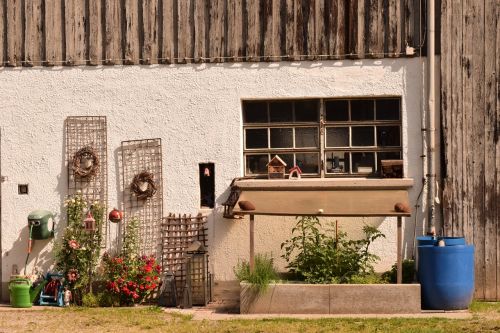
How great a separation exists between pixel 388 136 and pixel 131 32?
15.3ft

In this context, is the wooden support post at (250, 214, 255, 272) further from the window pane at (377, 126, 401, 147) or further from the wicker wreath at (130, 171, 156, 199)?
the window pane at (377, 126, 401, 147)

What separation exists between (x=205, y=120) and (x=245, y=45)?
141 cm

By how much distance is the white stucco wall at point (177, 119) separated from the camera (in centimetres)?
1523

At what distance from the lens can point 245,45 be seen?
15508 millimetres

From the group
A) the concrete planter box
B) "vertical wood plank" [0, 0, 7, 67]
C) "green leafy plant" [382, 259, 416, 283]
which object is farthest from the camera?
"vertical wood plank" [0, 0, 7, 67]

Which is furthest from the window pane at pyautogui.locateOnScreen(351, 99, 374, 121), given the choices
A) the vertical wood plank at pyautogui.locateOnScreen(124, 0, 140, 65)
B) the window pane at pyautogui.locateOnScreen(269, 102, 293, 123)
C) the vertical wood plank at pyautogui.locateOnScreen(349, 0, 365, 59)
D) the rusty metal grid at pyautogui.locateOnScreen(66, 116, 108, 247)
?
the rusty metal grid at pyautogui.locateOnScreen(66, 116, 108, 247)

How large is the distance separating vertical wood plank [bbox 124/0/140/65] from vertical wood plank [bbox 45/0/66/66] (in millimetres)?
1140

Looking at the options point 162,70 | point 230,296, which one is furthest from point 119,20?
point 230,296

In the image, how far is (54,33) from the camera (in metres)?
16.0

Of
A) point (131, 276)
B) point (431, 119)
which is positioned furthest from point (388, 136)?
point (131, 276)

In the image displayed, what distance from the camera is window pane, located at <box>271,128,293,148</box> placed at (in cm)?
1568

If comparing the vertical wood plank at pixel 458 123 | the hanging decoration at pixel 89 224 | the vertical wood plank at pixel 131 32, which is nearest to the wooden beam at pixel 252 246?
the hanging decoration at pixel 89 224

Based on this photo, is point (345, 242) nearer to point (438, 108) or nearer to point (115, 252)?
point (438, 108)

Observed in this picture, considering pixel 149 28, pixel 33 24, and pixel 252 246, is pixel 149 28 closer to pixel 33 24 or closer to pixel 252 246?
pixel 33 24
